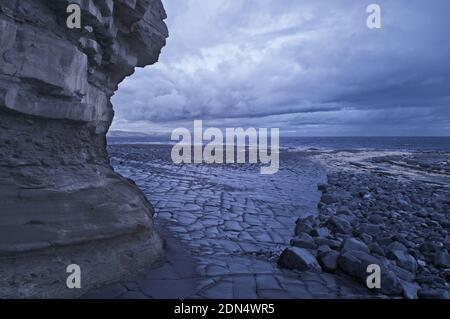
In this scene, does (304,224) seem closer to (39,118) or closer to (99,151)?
(99,151)

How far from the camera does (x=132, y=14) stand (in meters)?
6.88

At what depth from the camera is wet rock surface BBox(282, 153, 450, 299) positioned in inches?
227

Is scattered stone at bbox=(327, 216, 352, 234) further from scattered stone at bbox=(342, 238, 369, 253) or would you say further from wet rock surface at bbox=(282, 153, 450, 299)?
scattered stone at bbox=(342, 238, 369, 253)

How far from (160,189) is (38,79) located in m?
9.43

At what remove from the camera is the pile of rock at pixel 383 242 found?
580cm

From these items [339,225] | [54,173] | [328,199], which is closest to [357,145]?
[328,199]

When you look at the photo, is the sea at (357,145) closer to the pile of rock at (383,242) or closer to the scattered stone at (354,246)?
the pile of rock at (383,242)

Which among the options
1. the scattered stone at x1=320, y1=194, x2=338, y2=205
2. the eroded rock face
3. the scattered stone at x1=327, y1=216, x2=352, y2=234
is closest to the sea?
the scattered stone at x1=320, y1=194, x2=338, y2=205

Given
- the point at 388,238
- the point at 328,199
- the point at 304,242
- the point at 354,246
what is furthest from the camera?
the point at 328,199

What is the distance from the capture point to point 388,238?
26.6 ft

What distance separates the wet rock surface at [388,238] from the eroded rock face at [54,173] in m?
3.24

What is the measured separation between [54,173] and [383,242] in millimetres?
7082

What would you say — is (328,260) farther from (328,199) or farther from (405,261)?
(328,199)

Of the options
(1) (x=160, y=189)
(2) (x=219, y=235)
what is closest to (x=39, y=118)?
(2) (x=219, y=235)
